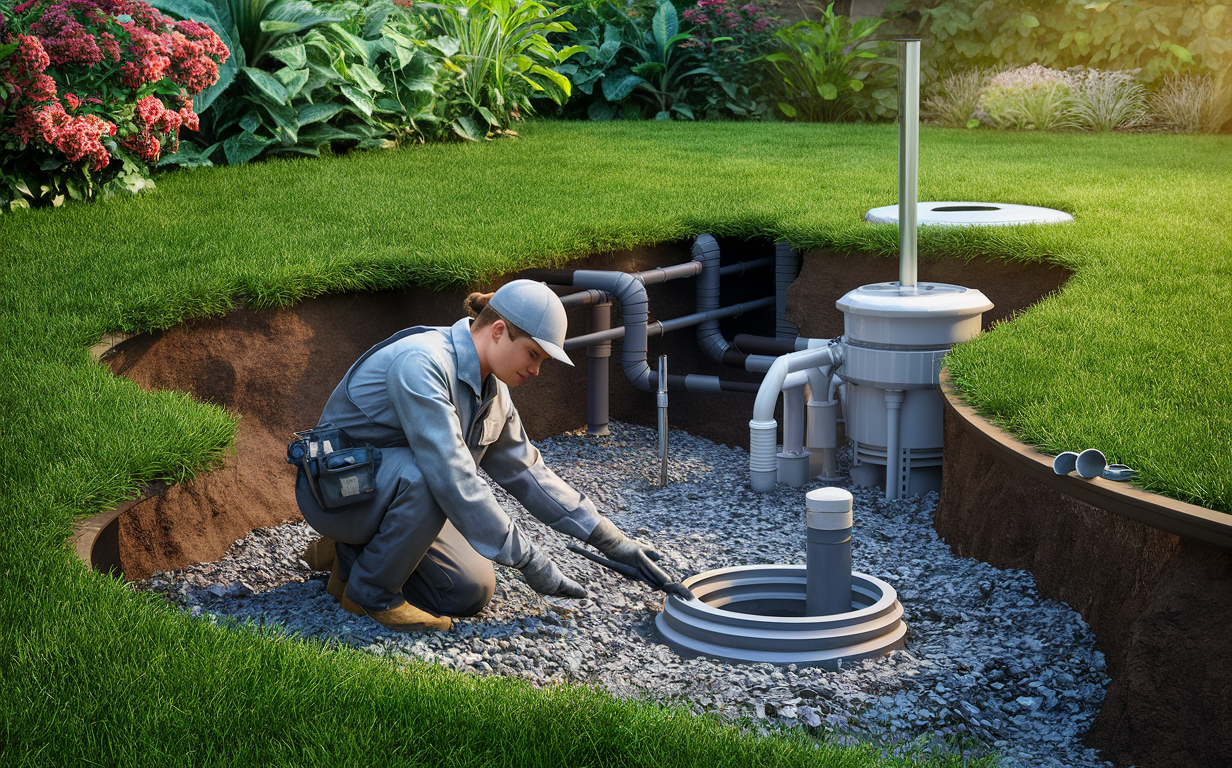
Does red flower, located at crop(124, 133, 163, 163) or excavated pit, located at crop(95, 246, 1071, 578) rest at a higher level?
red flower, located at crop(124, 133, 163, 163)

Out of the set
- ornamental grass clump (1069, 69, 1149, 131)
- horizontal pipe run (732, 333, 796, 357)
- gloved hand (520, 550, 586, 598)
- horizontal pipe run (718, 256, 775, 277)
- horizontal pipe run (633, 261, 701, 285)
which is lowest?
gloved hand (520, 550, 586, 598)

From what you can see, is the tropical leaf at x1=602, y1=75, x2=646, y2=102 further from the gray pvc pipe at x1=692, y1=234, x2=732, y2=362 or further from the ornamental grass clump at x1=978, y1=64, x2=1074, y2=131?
the gray pvc pipe at x1=692, y1=234, x2=732, y2=362

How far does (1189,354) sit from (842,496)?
1742 mm

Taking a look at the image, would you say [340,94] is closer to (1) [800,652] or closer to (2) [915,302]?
(2) [915,302]

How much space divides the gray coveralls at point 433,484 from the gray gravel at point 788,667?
196 millimetres

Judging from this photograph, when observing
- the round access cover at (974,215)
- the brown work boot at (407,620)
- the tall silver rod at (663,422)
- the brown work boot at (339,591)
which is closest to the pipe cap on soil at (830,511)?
the brown work boot at (407,620)

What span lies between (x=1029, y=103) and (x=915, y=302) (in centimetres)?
807

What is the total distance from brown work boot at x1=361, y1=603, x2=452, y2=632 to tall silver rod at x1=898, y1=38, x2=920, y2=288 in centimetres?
284

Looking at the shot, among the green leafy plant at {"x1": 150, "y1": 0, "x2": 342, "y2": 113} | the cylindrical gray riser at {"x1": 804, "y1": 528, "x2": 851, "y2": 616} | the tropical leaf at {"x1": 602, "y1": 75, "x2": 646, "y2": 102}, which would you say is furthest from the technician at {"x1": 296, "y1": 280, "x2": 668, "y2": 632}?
the tropical leaf at {"x1": 602, "y1": 75, "x2": 646, "y2": 102}

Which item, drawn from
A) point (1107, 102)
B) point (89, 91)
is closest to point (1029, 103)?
point (1107, 102)

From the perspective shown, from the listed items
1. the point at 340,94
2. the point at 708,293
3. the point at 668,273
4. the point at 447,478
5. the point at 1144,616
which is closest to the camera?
the point at 1144,616

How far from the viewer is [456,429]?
3283 mm

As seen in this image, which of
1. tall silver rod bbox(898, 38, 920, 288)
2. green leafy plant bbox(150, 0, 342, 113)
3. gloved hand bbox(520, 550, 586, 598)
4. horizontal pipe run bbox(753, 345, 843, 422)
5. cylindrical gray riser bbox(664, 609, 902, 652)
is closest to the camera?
cylindrical gray riser bbox(664, 609, 902, 652)

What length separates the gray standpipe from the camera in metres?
3.56
